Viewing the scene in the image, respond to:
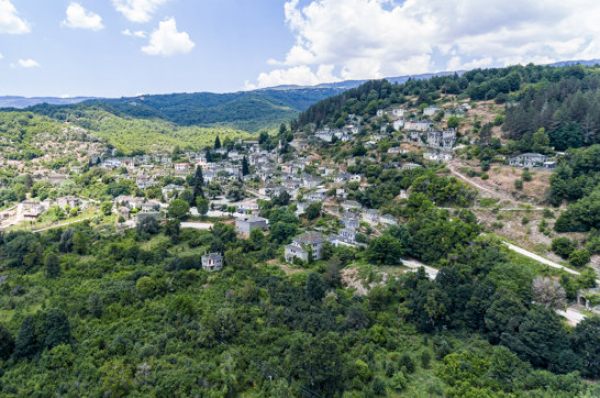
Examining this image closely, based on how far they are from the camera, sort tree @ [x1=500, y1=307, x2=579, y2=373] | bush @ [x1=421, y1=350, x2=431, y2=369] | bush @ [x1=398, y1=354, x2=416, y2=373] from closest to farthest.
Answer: tree @ [x1=500, y1=307, x2=579, y2=373]
bush @ [x1=398, y1=354, x2=416, y2=373]
bush @ [x1=421, y1=350, x2=431, y2=369]

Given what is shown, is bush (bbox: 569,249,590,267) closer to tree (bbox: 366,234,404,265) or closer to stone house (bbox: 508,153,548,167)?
tree (bbox: 366,234,404,265)

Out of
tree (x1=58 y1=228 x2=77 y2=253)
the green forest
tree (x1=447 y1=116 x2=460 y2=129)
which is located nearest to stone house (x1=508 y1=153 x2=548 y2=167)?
the green forest

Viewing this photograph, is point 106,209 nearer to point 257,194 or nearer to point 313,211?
point 257,194

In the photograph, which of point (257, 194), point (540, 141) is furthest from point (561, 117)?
point (257, 194)

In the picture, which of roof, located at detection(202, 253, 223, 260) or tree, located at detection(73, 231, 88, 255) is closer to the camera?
roof, located at detection(202, 253, 223, 260)

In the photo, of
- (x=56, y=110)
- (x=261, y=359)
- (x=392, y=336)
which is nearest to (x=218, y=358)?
(x=261, y=359)

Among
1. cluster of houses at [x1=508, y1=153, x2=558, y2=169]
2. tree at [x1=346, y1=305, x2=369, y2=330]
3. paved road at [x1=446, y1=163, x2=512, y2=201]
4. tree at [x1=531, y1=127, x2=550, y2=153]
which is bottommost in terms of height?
tree at [x1=346, y1=305, x2=369, y2=330]

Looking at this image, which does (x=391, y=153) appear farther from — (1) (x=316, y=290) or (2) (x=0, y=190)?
(2) (x=0, y=190)

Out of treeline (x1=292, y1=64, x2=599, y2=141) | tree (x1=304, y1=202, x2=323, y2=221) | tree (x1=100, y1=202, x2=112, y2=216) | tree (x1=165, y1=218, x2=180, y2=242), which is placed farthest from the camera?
tree (x1=100, y1=202, x2=112, y2=216)
